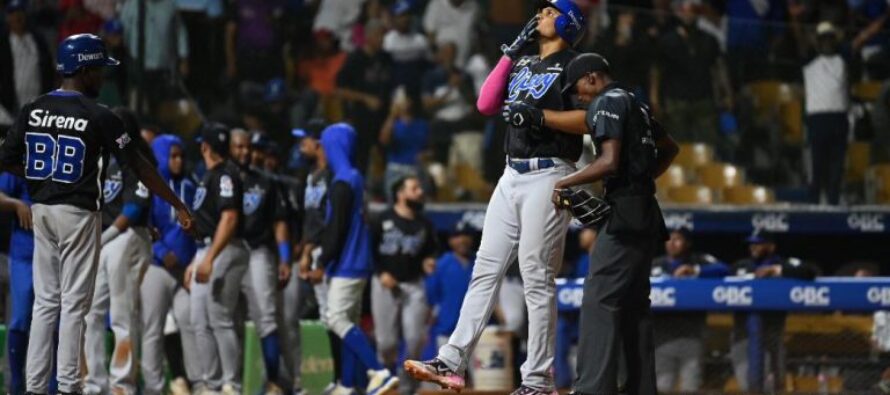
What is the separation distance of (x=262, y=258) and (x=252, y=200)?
0.42 metres

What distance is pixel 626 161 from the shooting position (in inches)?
332

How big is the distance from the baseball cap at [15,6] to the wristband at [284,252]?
4.37 m

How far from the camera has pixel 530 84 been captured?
342 inches

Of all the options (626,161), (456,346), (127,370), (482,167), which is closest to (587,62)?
(626,161)

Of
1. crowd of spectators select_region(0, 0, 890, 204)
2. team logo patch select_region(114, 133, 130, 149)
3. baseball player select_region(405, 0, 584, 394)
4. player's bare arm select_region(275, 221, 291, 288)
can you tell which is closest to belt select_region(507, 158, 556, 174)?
baseball player select_region(405, 0, 584, 394)

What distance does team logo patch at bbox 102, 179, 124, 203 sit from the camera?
1148cm

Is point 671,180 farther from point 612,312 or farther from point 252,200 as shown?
point 612,312

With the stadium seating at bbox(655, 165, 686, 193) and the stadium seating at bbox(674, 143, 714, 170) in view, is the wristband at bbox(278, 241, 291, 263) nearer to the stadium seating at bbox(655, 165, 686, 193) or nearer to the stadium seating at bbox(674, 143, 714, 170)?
the stadium seating at bbox(674, 143, 714, 170)

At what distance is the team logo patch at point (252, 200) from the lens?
1234 centimetres

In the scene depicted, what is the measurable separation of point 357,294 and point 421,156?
3996 mm

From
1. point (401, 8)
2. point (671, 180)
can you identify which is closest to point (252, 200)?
point (401, 8)

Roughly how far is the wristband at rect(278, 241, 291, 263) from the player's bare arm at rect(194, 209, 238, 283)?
1.43 metres

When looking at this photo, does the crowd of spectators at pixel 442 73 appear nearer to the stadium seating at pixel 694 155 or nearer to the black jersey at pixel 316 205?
the stadium seating at pixel 694 155

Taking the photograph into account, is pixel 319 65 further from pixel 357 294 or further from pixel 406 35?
pixel 357 294
